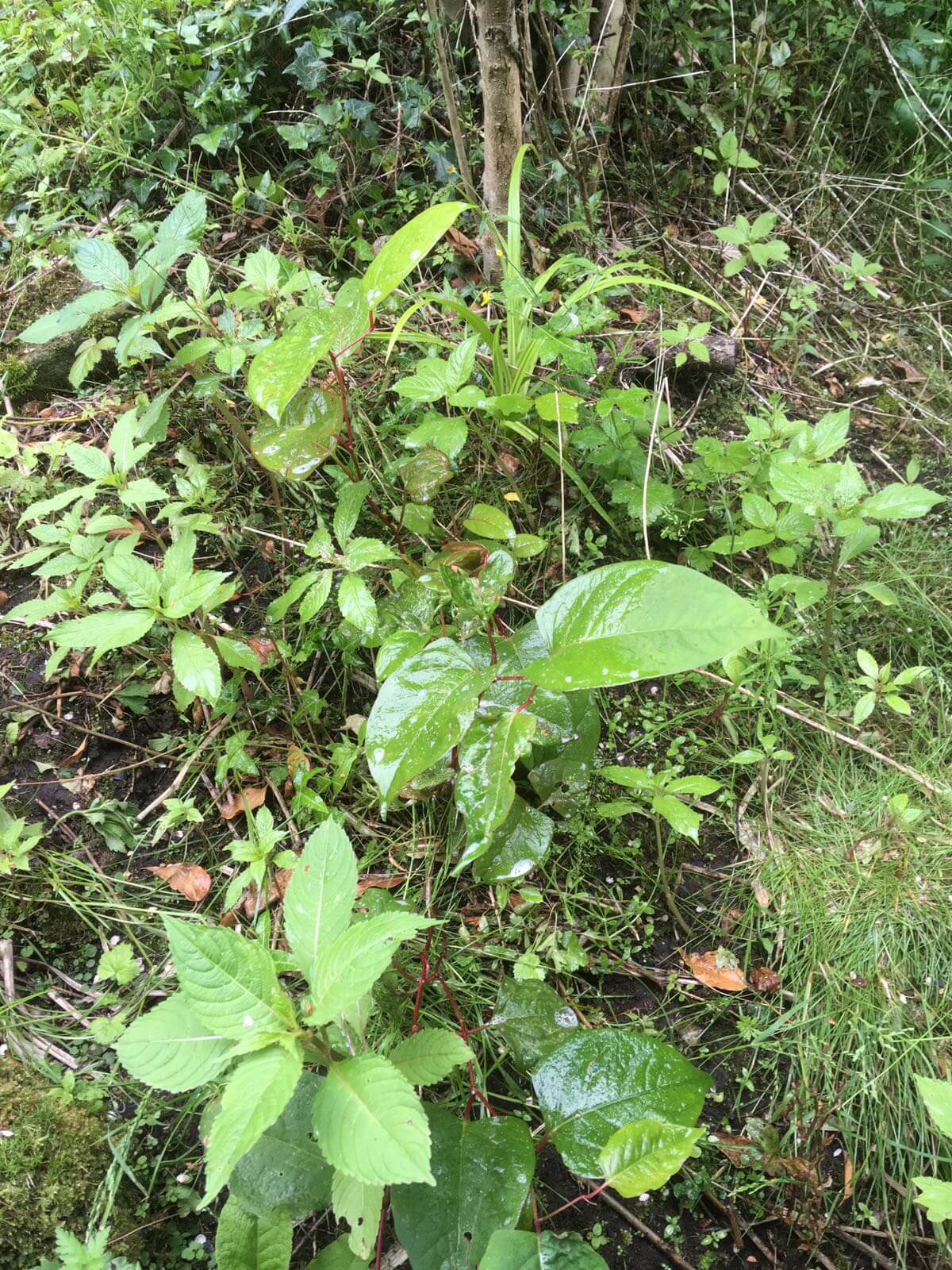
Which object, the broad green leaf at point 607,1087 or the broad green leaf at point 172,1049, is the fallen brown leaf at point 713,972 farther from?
the broad green leaf at point 172,1049

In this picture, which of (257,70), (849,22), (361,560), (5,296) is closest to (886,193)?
(849,22)

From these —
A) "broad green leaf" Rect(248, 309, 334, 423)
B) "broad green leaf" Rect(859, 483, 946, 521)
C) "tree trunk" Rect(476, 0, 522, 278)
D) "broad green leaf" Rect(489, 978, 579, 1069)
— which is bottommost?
"broad green leaf" Rect(489, 978, 579, 1069)

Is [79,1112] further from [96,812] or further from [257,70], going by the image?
[257,70]

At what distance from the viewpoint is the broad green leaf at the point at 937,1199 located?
3.46 ft

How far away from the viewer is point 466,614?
152 centimetres

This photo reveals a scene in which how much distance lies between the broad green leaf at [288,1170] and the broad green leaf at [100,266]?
5.12ft

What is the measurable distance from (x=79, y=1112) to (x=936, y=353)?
312cm

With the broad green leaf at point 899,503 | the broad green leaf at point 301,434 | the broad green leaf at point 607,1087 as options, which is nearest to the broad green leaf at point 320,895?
the broad green leaf at point 607,1087

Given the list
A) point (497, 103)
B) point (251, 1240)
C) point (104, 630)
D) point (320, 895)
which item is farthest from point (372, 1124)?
point (497, 103)

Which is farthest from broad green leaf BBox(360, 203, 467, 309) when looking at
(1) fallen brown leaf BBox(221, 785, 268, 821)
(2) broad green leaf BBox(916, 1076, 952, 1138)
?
(2) broad green leaf BBox(916, 1076, 952, 1138)

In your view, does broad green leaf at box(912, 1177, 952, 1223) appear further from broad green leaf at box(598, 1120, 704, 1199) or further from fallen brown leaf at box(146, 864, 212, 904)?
fallen brown leaf at box(146, 864, 212, 904)

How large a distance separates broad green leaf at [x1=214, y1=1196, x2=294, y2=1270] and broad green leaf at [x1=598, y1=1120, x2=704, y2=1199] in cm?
46

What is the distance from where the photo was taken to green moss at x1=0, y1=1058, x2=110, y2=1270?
1129 millimetres

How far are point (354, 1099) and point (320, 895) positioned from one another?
0.82 ft
